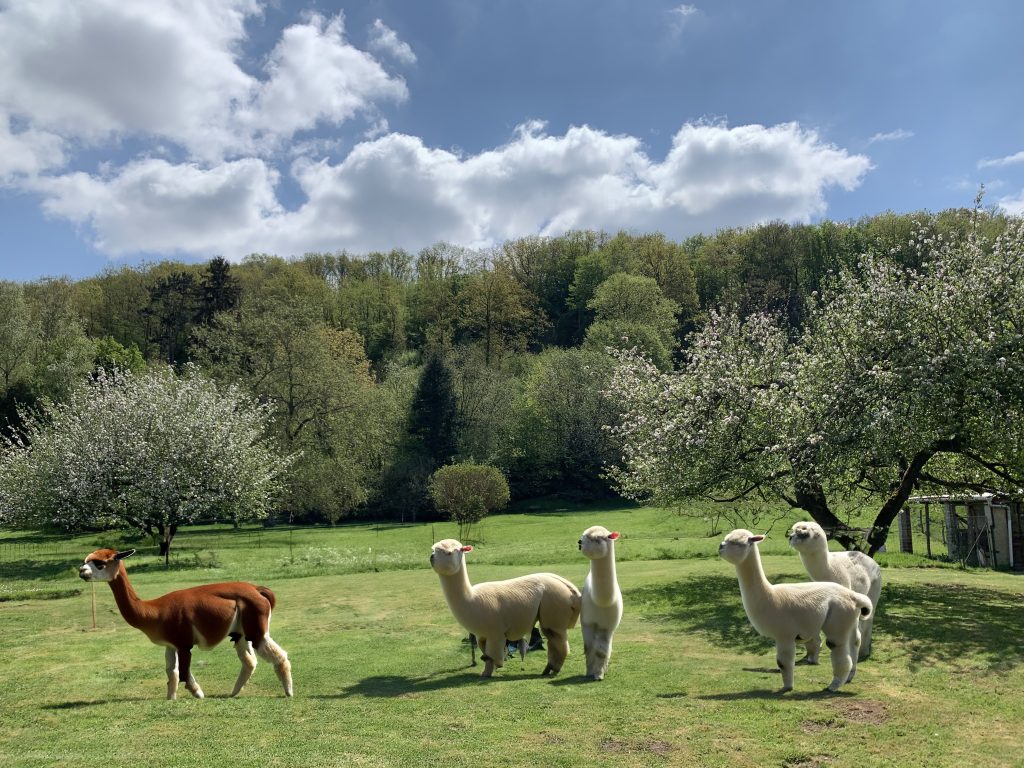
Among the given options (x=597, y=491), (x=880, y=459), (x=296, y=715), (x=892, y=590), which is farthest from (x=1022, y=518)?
(x=597, y=491)

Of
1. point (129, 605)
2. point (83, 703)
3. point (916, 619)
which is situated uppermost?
point (129, 605)

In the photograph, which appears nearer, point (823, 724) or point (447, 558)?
point (823, 724)

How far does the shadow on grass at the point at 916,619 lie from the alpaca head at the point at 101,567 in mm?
10335

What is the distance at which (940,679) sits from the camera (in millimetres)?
10867

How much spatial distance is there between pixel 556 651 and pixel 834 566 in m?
4.51

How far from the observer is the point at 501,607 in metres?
11.4

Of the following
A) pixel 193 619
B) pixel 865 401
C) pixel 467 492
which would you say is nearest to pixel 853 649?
pixel 865 401

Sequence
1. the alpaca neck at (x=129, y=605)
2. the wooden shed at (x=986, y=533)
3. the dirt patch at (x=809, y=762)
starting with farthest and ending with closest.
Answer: the wooden shed at (x=986, y=533) → the alpaca neck at (x=129, y=605) → the dirt patch at (x=809, y=762)

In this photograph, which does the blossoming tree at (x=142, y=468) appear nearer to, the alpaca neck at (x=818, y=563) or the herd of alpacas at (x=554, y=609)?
the herd of alpacas at (x=554, y=609)

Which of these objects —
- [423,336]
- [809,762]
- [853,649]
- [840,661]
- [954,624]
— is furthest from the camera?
[423,336]

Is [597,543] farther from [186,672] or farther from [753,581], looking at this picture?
[186,672]

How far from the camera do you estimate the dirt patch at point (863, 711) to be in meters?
8.67

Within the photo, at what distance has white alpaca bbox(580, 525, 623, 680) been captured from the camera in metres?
10.6

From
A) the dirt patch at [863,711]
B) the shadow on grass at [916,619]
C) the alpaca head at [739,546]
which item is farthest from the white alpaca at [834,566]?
the dirt patch at [863,711]
